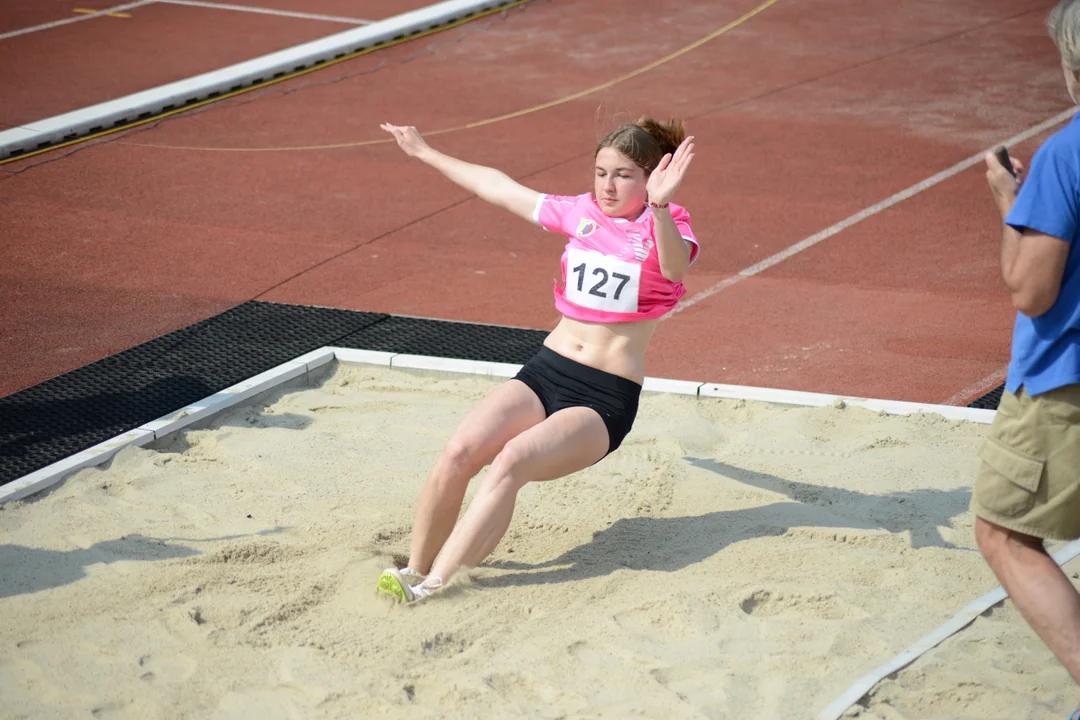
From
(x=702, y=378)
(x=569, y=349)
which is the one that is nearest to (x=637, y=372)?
(x=569, y=349)

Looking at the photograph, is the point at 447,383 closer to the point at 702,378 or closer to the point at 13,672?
the point at 702,378

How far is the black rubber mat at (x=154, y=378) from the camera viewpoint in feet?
19.0

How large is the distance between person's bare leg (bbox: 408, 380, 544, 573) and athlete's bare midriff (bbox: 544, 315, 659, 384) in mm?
274

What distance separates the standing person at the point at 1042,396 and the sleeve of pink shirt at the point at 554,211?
1835mm

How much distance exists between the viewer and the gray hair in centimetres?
314

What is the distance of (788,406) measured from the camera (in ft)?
20.2

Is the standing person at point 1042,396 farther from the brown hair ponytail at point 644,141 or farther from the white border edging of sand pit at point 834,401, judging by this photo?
the white border edging of sand pit at point 834,401

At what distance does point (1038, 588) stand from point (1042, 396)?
1.70 feet

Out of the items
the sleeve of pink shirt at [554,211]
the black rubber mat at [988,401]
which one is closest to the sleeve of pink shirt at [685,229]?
the sleeve of pink shirt at [554,211]

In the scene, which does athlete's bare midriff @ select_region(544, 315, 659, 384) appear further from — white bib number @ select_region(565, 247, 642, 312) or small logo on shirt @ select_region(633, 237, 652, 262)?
small logo on shirt @ select_region(633, 237, 652, 262)

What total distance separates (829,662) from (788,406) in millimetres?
2153

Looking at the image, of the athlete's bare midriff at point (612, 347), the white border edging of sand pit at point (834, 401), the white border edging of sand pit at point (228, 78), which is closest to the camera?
the athlete's bare midriff at point (612, 347)

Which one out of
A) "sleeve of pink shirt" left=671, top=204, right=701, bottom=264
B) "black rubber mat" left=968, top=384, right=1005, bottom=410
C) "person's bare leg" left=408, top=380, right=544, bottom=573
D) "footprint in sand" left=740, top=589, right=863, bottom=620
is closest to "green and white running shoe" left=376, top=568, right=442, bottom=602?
"person's bare leg" left=408, top=380, right=544, bottom=573

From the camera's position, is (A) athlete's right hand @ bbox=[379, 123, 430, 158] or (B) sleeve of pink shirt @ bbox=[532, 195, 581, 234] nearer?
(B) sleeve of pink shirt @ bbox=[532, 195, 581, 234]
